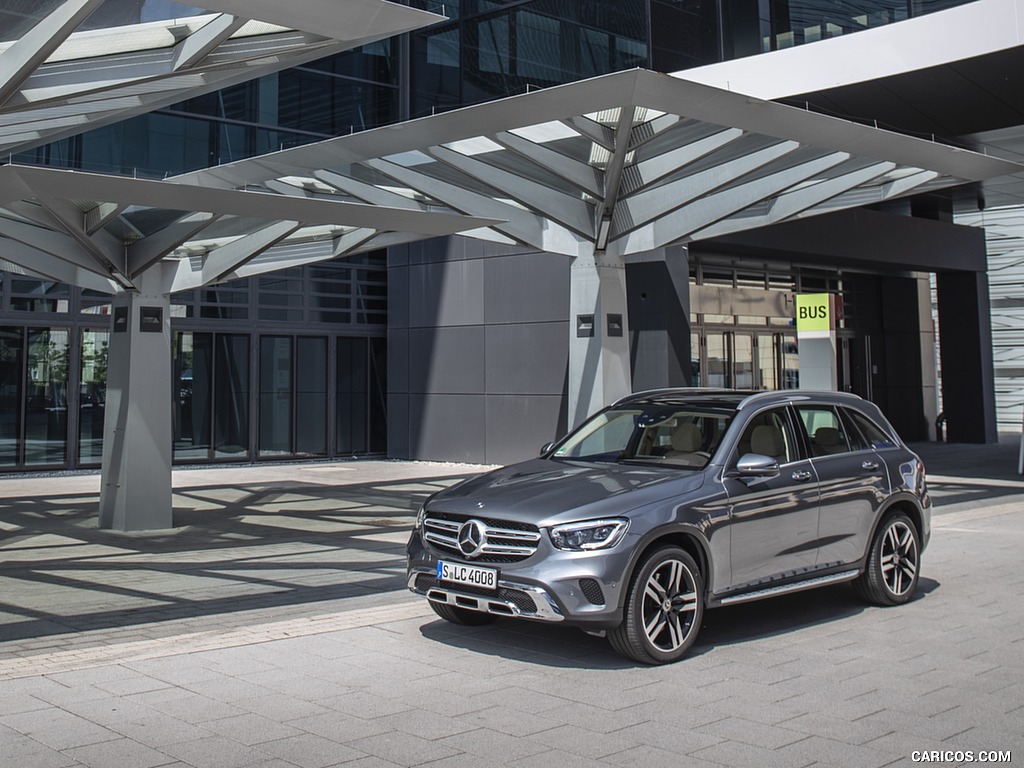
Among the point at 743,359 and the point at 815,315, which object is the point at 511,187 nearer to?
the point at 815,315

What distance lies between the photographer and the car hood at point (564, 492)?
6.45 meters

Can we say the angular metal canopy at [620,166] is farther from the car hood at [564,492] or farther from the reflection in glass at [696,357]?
the reflection in glass at [696,357]

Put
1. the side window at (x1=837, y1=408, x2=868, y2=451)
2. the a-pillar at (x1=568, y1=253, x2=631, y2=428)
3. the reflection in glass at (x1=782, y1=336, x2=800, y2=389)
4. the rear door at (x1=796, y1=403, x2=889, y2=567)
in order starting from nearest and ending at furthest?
the rear door at (x1=796, y1=403, x2=889, y2=567), the side window at (x1=837, y1=408, x2=868, y2=451), the a-pillar at (x1=568, y1=253, x2=631, y2=428), the reflection in glass at (x1=782, y1=336, x2=800, y2=389)

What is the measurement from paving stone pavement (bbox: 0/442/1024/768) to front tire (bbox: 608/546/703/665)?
5.3 inches

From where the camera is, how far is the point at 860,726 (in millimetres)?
5285

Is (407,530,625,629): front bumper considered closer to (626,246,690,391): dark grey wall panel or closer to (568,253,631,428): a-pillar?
(568,253,631,428): a-pillar

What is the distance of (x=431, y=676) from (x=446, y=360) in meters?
17.0

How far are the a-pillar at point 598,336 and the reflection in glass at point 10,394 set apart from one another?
37.8 feet

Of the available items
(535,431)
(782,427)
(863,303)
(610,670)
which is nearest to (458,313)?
(535,431)

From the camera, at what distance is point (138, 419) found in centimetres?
1326

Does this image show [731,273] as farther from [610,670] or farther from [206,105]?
[610,670]

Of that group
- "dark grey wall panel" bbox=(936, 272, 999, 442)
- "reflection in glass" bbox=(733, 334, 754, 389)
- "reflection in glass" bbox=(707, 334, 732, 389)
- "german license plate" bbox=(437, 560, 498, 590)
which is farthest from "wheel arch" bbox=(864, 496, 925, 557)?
"dark grey wall panel" bbox=(936, 272, 999, 442)

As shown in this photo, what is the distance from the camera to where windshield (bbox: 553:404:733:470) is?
24.7 ft

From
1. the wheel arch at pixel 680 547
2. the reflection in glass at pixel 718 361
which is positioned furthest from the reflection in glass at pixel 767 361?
the wheel arch at pixel 680 547
